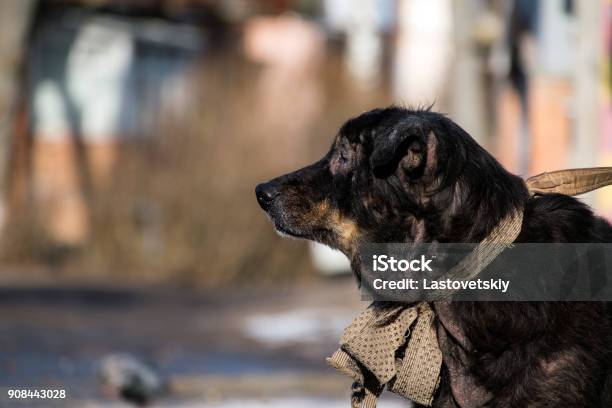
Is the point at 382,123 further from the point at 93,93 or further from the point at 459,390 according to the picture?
the point at 93,93

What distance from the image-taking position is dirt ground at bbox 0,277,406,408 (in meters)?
9.83

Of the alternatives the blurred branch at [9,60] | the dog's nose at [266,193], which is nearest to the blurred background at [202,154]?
the blurred branch at [9,60]

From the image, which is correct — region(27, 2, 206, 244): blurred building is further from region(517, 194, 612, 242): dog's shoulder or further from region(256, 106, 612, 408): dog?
region(517, 194, 612, 242): dog's shoulder

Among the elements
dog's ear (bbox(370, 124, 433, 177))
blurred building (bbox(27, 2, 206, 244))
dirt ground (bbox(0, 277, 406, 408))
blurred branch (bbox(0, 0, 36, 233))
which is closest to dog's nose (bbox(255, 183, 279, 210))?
dog's ear (bbox(370, 124, 433, 177))

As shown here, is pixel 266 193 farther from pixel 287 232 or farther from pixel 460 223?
pixel 460 223

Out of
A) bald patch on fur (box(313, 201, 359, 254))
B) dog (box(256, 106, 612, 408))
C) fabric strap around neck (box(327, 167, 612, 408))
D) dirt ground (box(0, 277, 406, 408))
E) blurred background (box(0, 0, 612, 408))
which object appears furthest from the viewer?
blurred background (box(0, 0, 612, 408))

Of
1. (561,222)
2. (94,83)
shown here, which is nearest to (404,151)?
(561,222)

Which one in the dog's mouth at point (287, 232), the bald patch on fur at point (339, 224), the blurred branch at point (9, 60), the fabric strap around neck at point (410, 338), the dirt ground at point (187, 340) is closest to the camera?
the fabric strap around neck at point (410, 338)

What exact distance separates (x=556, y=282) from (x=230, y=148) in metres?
15.5

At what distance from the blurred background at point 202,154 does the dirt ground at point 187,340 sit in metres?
0.05

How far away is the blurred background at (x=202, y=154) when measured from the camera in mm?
11594

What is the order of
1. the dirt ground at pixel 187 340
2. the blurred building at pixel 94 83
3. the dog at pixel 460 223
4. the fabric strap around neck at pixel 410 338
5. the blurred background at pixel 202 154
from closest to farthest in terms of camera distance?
the dog at pixel 460 223, the fabric strap around neck at pixel 410 338, the dirt ground at pixel 187 340, the blurred background at pixel 202 154, the blurred building at pixel 94 83

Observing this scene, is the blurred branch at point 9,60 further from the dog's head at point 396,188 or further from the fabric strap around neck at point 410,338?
the fabric strap around neck at point 410,338

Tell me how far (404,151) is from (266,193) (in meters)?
0.62
